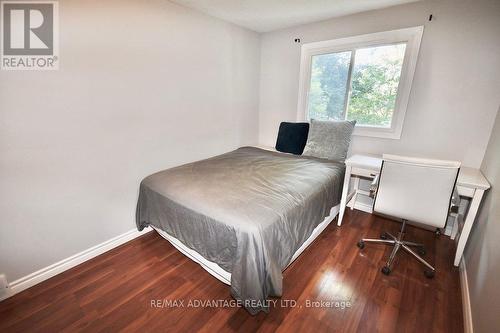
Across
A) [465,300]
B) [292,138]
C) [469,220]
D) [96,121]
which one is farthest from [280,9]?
[465,300]

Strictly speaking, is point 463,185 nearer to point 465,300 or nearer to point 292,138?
point 465,300

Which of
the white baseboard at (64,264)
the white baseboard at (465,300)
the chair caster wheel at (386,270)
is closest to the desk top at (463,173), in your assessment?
the white baseboard at (465,300)

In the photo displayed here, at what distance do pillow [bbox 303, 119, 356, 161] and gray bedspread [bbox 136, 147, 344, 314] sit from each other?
0.72ft

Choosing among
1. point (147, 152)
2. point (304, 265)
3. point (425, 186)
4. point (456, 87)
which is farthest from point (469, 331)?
point (147, 152)

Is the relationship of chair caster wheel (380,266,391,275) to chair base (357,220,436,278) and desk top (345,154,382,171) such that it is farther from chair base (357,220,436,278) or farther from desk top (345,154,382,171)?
desk top (345,154,382,171)

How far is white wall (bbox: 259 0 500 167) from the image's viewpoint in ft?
6.56

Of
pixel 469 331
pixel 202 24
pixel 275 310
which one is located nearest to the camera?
pixel 469 331

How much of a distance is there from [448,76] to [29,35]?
352 centimetres

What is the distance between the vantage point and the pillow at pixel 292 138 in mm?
2951

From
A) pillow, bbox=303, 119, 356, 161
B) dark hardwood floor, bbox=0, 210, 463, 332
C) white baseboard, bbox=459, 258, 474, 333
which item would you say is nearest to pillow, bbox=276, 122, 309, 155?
pillow, bbox=303, 119, 356, 161

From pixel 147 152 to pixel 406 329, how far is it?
2458mm

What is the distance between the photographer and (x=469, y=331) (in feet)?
4.25

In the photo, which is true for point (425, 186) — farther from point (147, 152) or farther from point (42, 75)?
point (42, 75)

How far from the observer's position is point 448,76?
2178 mm
